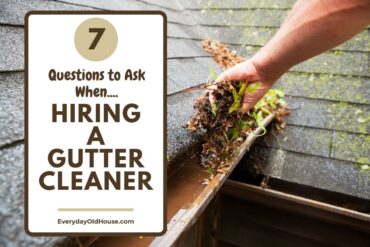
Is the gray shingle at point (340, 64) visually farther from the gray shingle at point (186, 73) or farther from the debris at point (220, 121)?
the debris at point (220, 121)

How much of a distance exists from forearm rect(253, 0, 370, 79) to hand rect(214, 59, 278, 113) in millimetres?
24

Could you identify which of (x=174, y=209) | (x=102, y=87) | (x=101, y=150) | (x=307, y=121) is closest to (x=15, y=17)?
(x=102, y=87)

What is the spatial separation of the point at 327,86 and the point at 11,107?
225 centimetres

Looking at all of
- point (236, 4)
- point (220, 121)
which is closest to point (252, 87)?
point (220, 121)

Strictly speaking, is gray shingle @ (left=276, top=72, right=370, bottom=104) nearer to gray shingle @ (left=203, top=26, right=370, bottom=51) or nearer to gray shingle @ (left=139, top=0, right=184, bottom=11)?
gray shingle @ (left=203, top=26, right=370, bottom=51)

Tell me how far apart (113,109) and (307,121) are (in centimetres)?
174

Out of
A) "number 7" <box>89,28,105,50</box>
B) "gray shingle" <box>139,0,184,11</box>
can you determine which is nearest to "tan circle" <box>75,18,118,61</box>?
"number 7" <box>89,28,105,50</box>

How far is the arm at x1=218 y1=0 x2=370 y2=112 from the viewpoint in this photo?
1438 millimetres

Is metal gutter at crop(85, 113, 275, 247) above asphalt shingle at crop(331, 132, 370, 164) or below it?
below

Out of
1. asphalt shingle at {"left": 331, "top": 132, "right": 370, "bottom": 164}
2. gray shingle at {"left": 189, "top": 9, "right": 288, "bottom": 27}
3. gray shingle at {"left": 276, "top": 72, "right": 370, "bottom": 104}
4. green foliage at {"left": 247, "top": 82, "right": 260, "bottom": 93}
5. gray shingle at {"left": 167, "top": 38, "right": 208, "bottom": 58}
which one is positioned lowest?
asphalt shingle at {"left": 331, "top": 132, "right": 370, "bottom": 164}

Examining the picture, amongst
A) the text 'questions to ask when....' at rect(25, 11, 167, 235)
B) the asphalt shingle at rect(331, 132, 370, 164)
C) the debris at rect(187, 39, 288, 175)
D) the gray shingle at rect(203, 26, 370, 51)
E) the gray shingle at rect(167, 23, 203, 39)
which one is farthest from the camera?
the gray shingle at rect(203, 26, 370, 51)

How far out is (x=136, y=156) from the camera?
1210 millimetres

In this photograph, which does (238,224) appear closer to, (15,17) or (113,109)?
(113,109)

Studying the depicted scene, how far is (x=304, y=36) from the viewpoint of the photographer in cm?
156
